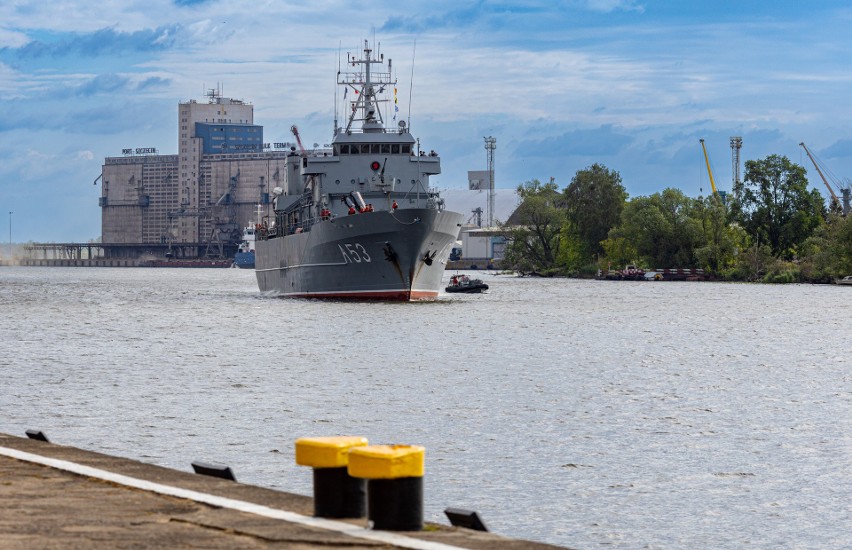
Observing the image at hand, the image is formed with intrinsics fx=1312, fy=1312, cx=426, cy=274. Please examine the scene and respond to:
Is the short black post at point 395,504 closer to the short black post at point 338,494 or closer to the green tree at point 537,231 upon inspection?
the short black post at point 338,494

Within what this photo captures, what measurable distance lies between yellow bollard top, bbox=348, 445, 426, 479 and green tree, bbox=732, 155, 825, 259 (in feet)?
522

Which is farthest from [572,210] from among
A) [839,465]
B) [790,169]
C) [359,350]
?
[839,465]

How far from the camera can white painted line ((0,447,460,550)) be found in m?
11.4

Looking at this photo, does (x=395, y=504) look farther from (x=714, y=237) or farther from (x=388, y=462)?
(x=714, y=237)

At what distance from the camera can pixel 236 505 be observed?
42.5 feet

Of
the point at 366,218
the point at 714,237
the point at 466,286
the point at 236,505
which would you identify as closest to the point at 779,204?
the point at 714,237

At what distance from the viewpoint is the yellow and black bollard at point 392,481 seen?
11.2 m

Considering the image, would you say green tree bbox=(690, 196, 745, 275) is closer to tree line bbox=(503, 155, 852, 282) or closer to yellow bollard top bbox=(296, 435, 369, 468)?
tree line bbox=(503, 155, 852, 282)

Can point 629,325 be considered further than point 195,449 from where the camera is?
Yes

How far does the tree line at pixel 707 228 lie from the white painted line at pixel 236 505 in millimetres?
138399

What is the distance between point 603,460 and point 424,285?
60.0m

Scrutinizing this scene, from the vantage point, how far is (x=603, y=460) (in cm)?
2553

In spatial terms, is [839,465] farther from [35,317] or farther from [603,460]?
[35,317]

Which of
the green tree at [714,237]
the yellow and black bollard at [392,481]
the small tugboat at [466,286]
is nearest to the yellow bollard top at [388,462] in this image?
the yellow and black bollard at [392,481]
